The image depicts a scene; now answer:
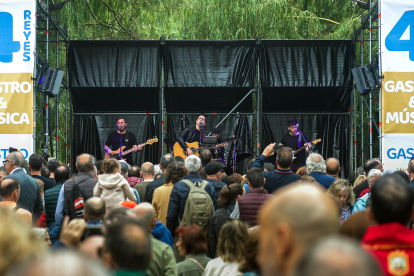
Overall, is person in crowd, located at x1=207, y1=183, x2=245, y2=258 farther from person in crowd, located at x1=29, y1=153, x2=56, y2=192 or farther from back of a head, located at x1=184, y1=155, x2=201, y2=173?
person in crowd, located at x1=29, y1=153, x2=56, y2=192

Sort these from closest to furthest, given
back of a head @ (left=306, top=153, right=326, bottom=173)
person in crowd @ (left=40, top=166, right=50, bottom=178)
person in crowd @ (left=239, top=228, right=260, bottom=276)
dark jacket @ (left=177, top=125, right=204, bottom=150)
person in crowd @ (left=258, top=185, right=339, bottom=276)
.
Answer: person in crowd @ (left=258, top=185, right=339, bottom=276) < person in crowd @ (left=239, top=228, right=260, bottom=276) < back of a head @ (left=306, top=153, right=326, bottom=173) < person in crowd @ (left=40, top=166, right=50, bottom=178) < dark jacket @ (left=177, top=125, right=204, bottom=150)

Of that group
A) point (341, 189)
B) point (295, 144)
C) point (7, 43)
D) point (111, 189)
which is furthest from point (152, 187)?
point (295, 144)

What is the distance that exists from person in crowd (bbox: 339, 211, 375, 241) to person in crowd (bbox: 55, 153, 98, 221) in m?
3.11

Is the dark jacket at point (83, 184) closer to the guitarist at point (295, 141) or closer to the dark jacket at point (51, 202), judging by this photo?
the dark jacket at point (51, 202)

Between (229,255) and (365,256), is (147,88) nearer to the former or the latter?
(229,255)

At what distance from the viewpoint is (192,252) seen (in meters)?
3.61

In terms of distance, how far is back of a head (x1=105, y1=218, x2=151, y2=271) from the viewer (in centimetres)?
187

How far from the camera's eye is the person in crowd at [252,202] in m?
4.51

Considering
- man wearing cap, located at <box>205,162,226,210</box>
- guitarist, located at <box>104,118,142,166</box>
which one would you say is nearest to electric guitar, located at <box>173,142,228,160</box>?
guitarist, located at <box>104,118,142,166</box>

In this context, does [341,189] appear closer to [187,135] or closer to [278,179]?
[278,179]

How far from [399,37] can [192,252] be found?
7.20m

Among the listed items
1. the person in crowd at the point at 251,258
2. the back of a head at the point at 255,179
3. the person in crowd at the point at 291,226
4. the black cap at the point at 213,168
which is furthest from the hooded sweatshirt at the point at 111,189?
the person in crowd at the point at 291,226

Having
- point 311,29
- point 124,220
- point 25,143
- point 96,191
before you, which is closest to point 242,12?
point 311,29

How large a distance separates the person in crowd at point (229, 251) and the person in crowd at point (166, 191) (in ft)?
6.78
